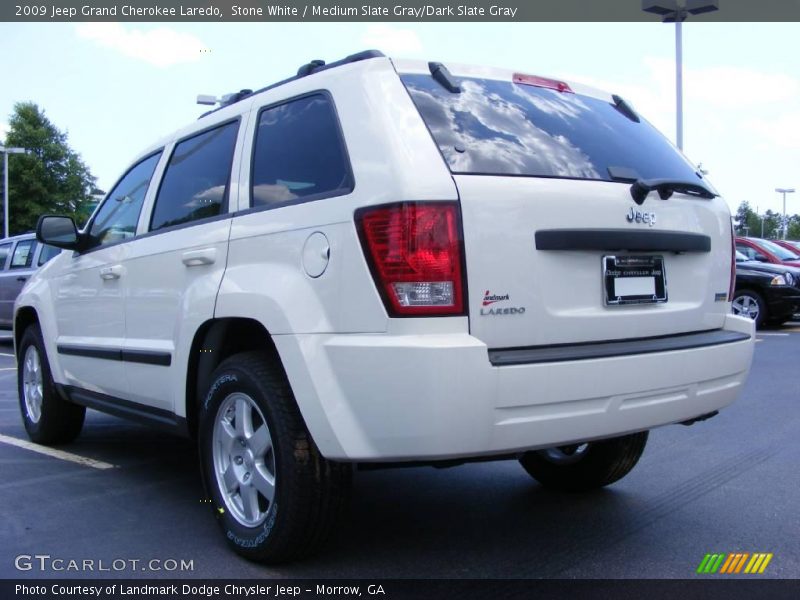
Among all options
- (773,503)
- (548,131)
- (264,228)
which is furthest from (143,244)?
(773,503)

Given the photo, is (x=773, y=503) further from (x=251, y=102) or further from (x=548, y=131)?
(x=251, y=102)

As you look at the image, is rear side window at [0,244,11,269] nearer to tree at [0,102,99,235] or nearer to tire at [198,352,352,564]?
tire at [198,352,352,564]

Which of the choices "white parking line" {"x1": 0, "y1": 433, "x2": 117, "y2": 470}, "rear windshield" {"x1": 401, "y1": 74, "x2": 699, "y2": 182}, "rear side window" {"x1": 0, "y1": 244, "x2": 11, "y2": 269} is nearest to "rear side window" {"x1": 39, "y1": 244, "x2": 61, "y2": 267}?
"rear side window" {"x1": 0, "y1": 244, "x2": 11, "y2": 269}

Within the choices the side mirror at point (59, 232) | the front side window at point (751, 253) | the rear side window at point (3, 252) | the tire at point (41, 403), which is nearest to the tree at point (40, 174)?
the rear side window at point (3, 252)

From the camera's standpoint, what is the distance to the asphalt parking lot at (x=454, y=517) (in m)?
3.37

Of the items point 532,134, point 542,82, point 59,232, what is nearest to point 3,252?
point 59,232

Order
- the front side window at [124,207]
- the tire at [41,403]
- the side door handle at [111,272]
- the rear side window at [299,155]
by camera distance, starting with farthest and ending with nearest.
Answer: the tire at [41,403] → the front side window at [124,207] → the side door handle at [111,272] → the rear side window at [299,155]

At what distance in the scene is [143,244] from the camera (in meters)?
4.38

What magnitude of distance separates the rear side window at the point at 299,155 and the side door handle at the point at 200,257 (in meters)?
0.29

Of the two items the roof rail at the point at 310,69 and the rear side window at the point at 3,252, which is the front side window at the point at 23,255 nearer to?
the rear side window at the point at 3,252

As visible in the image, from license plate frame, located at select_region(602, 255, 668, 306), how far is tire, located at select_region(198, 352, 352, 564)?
1193mm

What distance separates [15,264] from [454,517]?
10.9 meters

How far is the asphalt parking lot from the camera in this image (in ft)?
11.1

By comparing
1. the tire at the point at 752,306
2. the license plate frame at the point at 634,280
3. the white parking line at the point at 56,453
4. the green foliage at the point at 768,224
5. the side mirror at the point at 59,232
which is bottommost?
the green foliage at the point at 768,224
